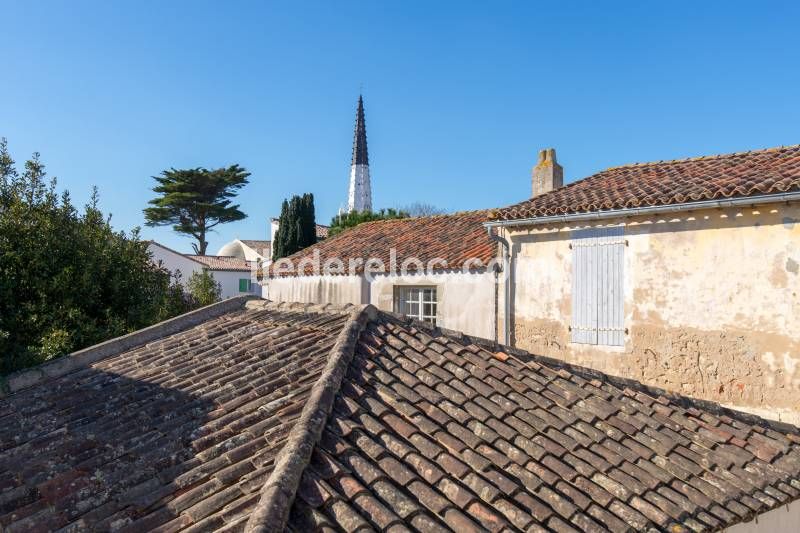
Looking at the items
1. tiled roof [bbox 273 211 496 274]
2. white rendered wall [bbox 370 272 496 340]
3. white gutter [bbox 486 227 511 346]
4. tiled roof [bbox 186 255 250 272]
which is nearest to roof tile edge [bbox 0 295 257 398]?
white rendered wall [bbox 370 272 496 340]

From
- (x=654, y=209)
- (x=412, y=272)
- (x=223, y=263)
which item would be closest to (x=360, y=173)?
(x=223, y=263)

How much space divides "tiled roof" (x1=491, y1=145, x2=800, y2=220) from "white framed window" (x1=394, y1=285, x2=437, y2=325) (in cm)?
372

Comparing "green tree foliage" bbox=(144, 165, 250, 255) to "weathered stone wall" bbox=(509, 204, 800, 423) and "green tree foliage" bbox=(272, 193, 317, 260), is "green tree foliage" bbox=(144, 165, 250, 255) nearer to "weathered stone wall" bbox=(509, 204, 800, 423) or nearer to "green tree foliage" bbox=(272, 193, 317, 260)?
"green tree foliage" bbox=(272, 193, 317, 260)

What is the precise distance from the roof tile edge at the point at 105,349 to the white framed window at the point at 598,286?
19.9ft

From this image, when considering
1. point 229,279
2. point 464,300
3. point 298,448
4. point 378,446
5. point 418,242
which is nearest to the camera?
point 298,448

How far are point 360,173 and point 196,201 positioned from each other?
15.2 meters

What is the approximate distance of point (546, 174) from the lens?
1444 cm

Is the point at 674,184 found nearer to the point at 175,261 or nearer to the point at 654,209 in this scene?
the point at 654,209

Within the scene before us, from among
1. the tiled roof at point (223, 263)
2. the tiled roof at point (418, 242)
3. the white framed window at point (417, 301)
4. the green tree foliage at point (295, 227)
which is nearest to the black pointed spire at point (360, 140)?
the tiled roof at point (223, 263)

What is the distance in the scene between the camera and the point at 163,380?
5633 mm

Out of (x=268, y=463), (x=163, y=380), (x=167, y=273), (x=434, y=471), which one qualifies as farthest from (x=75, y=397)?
(x=167, y=273)

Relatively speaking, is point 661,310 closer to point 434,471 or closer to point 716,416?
point 716,416

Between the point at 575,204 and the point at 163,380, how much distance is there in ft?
25.6

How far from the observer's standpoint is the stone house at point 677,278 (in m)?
8.21
